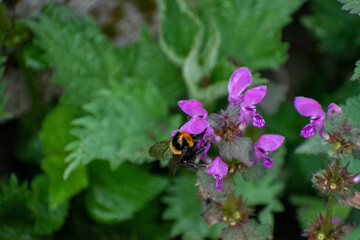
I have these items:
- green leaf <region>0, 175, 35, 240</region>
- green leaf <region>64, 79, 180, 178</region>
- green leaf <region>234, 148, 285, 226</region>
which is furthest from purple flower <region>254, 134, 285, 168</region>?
green leaf <region>0, 175, 35, 240</region>

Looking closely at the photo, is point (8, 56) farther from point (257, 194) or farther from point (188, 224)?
point (257, 194)

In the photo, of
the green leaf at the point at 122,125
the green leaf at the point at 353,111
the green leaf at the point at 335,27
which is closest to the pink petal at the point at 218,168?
the green leaf at the point at 353,111

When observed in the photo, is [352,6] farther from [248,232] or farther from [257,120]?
[248,232]

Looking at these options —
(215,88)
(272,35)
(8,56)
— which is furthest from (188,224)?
(8,56)

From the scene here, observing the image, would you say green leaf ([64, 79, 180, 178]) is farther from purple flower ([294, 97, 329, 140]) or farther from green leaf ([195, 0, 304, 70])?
purple flower ([294, 97, 329, 140])

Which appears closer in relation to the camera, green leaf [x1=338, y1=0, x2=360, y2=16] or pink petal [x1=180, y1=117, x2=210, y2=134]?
pink petal [x1=180, y1=117, x2=210, y2=134]

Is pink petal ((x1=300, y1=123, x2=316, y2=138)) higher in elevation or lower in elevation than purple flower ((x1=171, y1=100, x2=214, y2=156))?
lower

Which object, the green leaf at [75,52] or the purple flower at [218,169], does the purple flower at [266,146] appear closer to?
the purple flower at [218,169]
